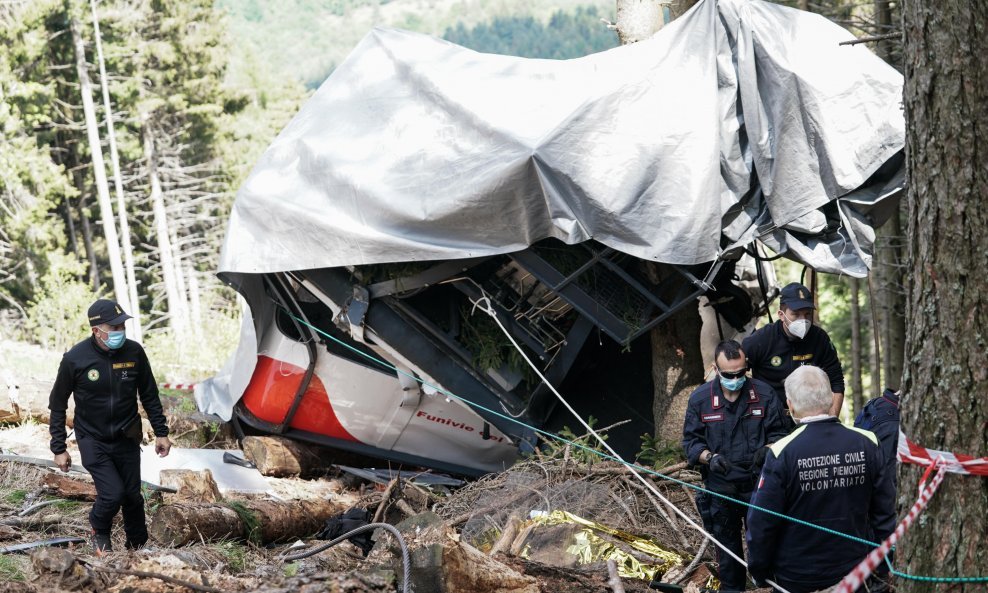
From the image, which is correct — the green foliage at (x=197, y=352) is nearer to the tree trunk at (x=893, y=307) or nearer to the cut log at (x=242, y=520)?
the cut log at (x=242, y=520)

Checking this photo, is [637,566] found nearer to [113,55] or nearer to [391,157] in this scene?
[391,157]

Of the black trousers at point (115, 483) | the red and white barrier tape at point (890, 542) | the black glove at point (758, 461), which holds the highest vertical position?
the red and white barrier tape at point (890, 542)

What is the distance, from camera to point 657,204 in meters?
5.87

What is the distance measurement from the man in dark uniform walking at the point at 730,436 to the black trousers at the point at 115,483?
3273 mm

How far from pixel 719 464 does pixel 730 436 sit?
22 centimetres

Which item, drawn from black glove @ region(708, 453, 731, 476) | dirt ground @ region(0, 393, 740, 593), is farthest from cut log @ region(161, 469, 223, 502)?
black glove @ region(708, 453, 731, 476)

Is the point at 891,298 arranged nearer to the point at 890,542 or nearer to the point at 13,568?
the point at 890,542

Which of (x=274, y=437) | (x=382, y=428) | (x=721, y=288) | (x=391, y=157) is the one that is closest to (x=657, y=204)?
(x=721, y=288)

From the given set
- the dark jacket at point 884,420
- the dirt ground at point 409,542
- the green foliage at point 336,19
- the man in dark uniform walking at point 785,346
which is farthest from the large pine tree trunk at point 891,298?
the green foliage at point 336,19

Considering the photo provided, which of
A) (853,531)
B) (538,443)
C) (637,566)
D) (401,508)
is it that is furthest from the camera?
(538,443)

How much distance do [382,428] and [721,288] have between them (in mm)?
2985

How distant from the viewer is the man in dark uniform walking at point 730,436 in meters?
4.82

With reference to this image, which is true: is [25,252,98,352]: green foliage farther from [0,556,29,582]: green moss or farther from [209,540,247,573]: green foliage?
[0,556,29,582]: green moss

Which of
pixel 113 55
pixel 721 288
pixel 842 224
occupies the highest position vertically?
pixel 842 224
